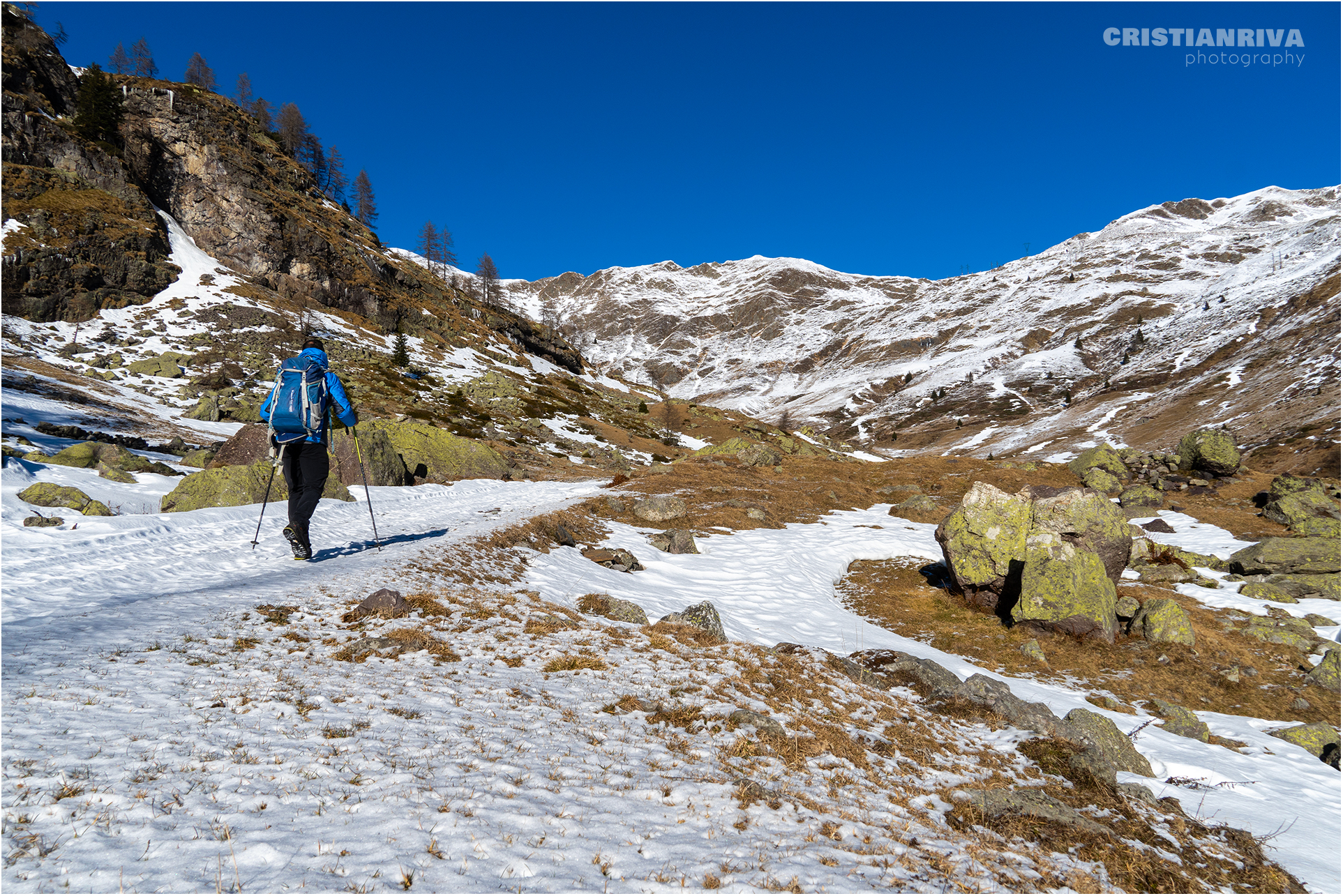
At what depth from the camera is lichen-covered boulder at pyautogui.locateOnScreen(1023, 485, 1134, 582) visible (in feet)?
58.9

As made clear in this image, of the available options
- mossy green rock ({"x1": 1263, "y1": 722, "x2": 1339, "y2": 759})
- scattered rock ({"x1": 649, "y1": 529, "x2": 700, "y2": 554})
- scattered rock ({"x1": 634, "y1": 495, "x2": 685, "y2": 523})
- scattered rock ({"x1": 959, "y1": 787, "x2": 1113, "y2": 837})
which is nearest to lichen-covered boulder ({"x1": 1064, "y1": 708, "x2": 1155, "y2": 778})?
scattered rock ({"x1": 959, "y1": 787, "x2": 1113, "y2": 837})

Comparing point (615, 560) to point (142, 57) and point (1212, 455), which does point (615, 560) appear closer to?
point (1212, 455)

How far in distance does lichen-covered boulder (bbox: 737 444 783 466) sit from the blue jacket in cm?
3583

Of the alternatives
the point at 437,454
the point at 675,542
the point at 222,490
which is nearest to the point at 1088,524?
the point at 675,542

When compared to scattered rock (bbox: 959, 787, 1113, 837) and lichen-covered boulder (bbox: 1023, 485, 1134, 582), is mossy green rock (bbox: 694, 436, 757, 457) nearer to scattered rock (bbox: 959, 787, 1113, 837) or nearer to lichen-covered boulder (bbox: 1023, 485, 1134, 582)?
lichen-covered boulder (bbox: 1023, 485, 1134, 582)

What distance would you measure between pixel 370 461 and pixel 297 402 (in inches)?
606

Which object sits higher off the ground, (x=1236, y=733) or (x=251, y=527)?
(x=251, y=527)

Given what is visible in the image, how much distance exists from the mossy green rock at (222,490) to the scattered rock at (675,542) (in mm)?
11140

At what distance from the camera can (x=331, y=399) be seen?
37.3ft

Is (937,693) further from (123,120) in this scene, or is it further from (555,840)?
(123,120)

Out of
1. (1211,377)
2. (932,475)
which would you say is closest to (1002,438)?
(1211,377)

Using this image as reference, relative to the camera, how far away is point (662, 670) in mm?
8695

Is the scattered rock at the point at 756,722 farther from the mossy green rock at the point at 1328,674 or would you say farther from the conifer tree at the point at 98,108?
the conifer tree at the point at 98,108

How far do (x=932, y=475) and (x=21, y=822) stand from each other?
44287 millimetres
